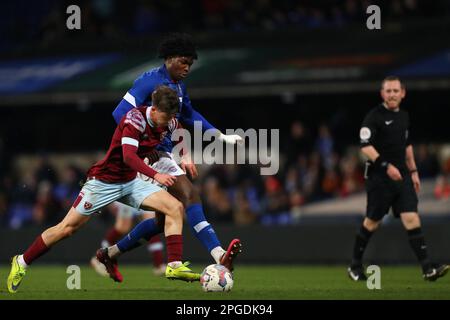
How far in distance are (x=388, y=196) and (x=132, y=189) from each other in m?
3.57

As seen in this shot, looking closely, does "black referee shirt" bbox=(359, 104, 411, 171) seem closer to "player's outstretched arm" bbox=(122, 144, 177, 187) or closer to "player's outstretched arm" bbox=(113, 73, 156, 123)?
"player's outstretched arm" bbox=(113, 73, 156, 123)

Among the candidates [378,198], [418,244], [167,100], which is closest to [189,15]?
[378,198]

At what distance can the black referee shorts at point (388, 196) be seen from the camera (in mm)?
13492

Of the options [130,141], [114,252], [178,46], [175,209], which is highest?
[178,46]

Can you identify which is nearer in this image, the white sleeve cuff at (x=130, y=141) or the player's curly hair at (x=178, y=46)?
the white sleeve cuff at (x=130, y=141)

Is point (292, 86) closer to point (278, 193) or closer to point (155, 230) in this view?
point (278, 193)

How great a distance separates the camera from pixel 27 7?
91.8 feet

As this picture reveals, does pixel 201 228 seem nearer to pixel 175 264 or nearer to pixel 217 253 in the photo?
pixel 217 253

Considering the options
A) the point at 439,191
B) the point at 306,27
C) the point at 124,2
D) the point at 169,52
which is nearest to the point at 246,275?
the point at 169,52

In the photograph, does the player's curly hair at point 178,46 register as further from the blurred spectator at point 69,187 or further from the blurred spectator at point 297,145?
the blurred spectator at point 69,187

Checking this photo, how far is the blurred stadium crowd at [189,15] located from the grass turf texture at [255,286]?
6.81 m

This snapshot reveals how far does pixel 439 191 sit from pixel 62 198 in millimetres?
7803

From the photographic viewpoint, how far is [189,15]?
25.0m

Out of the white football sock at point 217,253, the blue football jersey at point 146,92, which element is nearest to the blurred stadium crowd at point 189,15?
the blue football jersey at point 146,92
